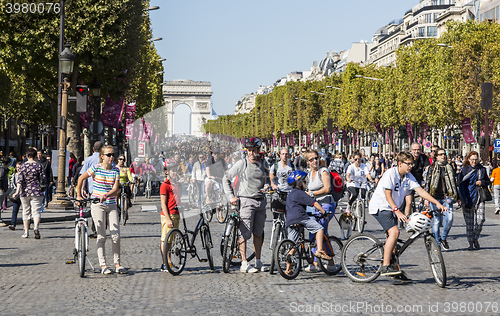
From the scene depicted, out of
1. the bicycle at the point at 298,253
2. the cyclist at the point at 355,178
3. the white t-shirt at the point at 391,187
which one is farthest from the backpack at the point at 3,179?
the white t-shirt at the point at 391,187

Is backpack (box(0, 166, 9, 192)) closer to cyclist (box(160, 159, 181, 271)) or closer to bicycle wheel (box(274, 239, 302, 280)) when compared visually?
cyclist (box(160, 159, 181, 271))

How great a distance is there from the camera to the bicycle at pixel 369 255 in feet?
28.5

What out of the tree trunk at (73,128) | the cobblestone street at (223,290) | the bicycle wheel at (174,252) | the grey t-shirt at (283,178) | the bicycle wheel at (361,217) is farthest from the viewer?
the tree trunk at (73,128)

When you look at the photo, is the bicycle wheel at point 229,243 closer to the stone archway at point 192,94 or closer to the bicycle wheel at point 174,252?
the bicycle wheel at point 174,252

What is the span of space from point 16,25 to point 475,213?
55.9 ft

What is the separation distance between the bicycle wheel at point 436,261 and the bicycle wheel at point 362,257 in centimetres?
57

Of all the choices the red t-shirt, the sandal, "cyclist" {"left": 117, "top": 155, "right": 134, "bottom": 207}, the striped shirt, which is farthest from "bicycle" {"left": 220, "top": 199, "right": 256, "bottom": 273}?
"cyclist" {"left": 117, "top": 155, "right": 134, "bottom": 207}

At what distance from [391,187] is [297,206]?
1.28 meters

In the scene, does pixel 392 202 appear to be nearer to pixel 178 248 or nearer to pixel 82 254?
pixel 178 248

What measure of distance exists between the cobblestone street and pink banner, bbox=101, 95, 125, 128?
1698 centimetres

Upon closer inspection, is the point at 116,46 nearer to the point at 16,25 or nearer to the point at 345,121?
the point at 16,25

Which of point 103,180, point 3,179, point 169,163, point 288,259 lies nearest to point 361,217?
point 288,259

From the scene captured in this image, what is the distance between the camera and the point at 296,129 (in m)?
92.8

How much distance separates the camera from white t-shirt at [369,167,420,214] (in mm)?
8812
